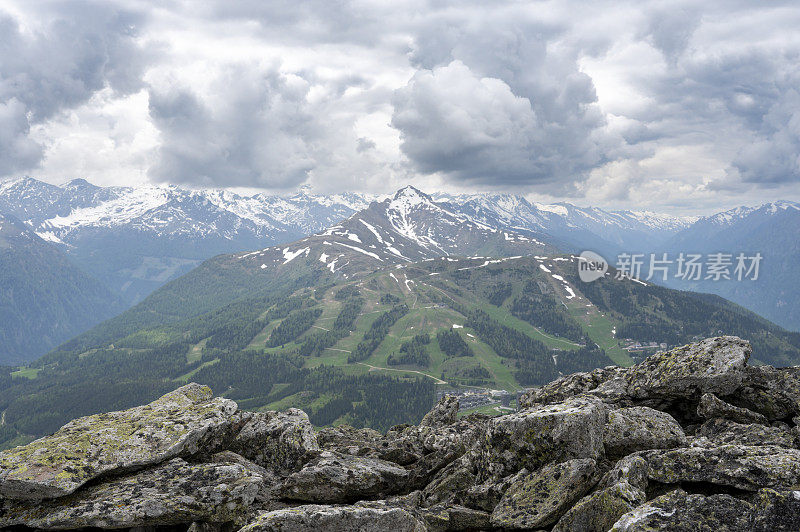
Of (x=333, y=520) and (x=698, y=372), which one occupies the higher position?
(x=698, y=372)

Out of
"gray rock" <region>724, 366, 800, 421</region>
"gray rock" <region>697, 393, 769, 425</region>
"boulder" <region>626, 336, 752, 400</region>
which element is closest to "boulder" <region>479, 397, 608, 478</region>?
"gray rock" <region>697, 393, 769, 425</region>

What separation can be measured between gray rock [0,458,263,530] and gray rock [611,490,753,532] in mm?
11432

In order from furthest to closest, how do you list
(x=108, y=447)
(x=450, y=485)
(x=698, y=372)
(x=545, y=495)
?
1. (x=698, y=372)
2. (x=450, y=485)
3. (x=108, y=447)
4. (x=545, y=495)

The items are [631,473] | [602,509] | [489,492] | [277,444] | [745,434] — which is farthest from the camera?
[277,444]

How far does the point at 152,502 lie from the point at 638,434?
1648cm

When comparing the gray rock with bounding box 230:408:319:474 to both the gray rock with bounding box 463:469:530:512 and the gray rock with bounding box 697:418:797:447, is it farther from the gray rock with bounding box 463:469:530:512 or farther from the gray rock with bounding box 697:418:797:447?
the gray rock with bounding box 697:418:797:447

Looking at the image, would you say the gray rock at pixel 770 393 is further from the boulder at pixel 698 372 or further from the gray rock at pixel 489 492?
the gray rock at pixel 489 492

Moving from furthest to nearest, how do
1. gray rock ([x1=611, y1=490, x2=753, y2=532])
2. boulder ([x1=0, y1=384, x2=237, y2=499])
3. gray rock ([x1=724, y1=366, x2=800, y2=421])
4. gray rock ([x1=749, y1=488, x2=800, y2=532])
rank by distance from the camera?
gray rock ([x1=724, y1=366, x2=800, y2=421])
boulder ([x1=0, y1=384, x2=237, y2=499])
gray rock ([x1=611, y1=490, x2=753, y2=532])
gray rock ([x1=749, y1=488, x2=800, y2=532])

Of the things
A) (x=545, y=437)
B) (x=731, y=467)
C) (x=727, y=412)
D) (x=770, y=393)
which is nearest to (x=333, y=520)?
(x=545, y=437)

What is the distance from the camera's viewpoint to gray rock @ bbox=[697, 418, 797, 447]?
45.3 feet

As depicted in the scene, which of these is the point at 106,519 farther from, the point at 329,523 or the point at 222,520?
the point at 329,523

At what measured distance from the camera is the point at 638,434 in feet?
48.1

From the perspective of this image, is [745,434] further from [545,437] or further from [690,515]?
[690,515]

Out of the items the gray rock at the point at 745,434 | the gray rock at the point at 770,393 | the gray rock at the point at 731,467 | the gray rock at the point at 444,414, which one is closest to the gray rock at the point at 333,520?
the gray rock at the point at 731,467
